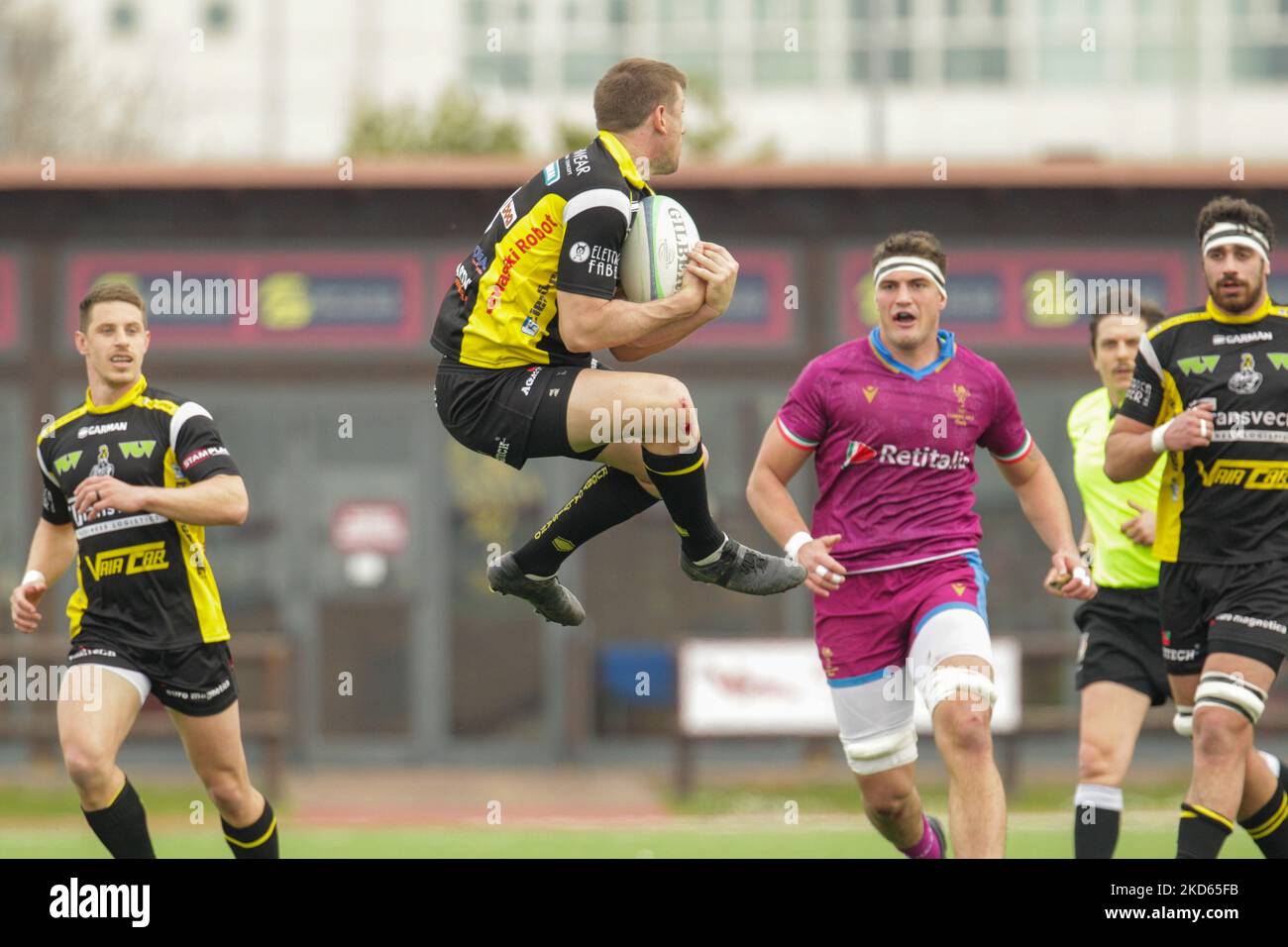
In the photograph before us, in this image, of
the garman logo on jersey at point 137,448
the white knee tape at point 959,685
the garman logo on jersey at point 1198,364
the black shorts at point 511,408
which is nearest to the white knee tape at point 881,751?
the white knee tape at point 959,685

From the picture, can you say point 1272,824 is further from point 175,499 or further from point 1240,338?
point 175,499

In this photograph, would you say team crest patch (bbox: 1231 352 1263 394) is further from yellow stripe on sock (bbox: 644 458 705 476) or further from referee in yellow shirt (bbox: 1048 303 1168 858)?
yellow stripe on sock (bbox: 644 458 705 476)

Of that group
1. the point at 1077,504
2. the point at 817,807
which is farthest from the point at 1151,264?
the point at 817,807

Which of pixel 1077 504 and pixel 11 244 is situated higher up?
pixel 11 244

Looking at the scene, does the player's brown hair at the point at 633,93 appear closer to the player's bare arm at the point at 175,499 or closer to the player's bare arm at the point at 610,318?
the player's bare arm at the point at 610,318

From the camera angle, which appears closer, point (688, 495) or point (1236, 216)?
point (688, 495)

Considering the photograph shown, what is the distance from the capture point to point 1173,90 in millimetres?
37031

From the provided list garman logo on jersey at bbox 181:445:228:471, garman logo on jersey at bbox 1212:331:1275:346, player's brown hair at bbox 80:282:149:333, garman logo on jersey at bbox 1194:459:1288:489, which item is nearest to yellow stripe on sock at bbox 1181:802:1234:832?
garman logo on jersey at bbox 1194:459:1288:489

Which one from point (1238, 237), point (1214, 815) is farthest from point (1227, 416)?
point (1214, 815)

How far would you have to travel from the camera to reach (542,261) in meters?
6.47

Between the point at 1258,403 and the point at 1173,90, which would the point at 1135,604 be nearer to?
the point at 1258,403

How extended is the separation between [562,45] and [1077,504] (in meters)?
23.6

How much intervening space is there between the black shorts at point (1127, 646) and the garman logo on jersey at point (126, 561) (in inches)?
160

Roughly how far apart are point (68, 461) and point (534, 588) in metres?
1.99
